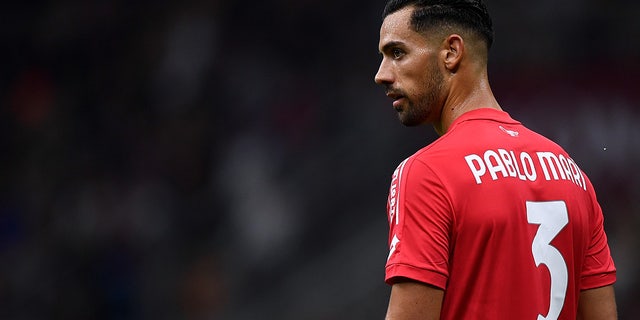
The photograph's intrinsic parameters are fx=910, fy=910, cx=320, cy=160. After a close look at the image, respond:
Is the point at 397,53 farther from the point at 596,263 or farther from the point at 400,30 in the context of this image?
the point at 596,263

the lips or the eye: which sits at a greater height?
the eye

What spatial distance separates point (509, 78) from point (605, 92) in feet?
1.90

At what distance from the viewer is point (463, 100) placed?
2223mm

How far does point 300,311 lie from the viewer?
19.3ft

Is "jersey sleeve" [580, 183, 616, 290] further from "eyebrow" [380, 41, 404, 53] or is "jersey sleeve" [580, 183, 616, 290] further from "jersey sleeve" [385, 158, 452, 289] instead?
"eyebrow" [380, 41, 404, 53]

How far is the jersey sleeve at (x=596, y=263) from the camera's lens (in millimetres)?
2211

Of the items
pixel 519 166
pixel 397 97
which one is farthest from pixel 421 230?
pixel 397 97

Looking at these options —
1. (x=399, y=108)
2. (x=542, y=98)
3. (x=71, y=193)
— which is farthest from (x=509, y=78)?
(x=399, y=108)

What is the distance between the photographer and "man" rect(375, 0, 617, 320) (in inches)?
75.7

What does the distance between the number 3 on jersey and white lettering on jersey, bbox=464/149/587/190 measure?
0.07 m

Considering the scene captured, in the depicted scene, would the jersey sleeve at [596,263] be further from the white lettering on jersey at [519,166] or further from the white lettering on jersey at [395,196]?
the white lettering on jersey at [395,196]

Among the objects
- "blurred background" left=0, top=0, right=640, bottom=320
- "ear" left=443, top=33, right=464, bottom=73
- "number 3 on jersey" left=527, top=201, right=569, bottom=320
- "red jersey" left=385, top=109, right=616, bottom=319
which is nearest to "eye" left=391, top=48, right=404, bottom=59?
"ear" left=443, top=33, right=464, bottom=73

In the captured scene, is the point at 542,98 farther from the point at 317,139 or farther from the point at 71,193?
the point at 71,193

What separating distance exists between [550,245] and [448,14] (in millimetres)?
609
